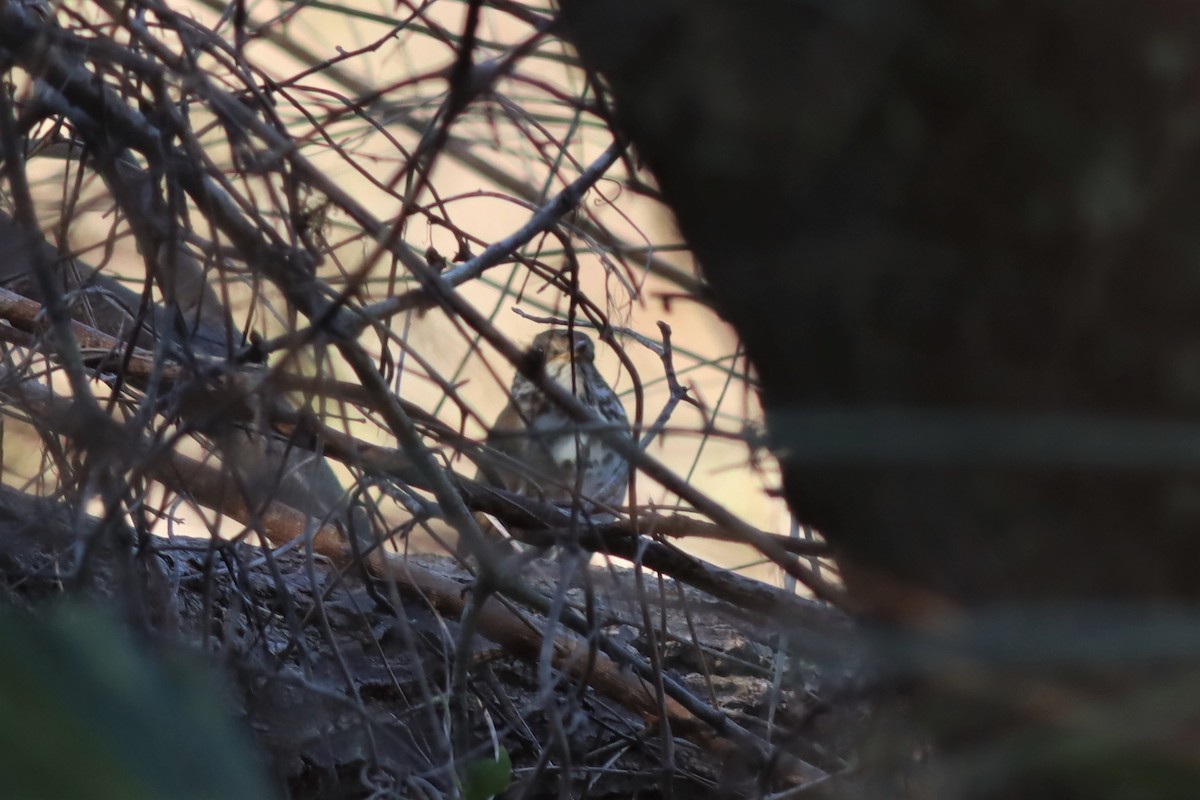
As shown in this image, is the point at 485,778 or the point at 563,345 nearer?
the point at 485,778

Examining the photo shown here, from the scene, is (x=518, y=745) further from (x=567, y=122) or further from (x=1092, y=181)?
(x=1092, y=181)

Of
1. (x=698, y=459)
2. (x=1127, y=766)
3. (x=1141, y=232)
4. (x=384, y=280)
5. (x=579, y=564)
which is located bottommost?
(x=1127, y=766)

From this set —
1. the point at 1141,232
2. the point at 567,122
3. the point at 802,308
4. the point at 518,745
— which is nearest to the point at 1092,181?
the point at 1141,232

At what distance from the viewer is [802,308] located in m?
0.61

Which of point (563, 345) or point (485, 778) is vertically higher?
point (563, 345)

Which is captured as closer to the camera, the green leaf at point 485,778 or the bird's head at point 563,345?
the green leaf at point 485,778

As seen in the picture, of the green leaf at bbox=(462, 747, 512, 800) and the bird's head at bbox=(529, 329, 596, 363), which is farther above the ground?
the bird's head at bbox=(529, 329, 596, 363)

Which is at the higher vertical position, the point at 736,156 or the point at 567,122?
the point at 567,122

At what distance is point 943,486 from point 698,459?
96cm

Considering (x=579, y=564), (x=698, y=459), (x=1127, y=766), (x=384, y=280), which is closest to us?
(x=1127, y=766)

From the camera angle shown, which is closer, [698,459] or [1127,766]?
[1127,766]

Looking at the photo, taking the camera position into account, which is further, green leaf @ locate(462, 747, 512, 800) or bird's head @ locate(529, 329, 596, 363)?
bird's head @ locate(529, 329, 596, 363)

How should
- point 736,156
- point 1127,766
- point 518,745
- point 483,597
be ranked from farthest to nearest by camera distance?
point 518,745
point 483,597
point 736,156
point 1127,766

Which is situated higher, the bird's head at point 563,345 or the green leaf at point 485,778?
the bird's head at point 563,345
